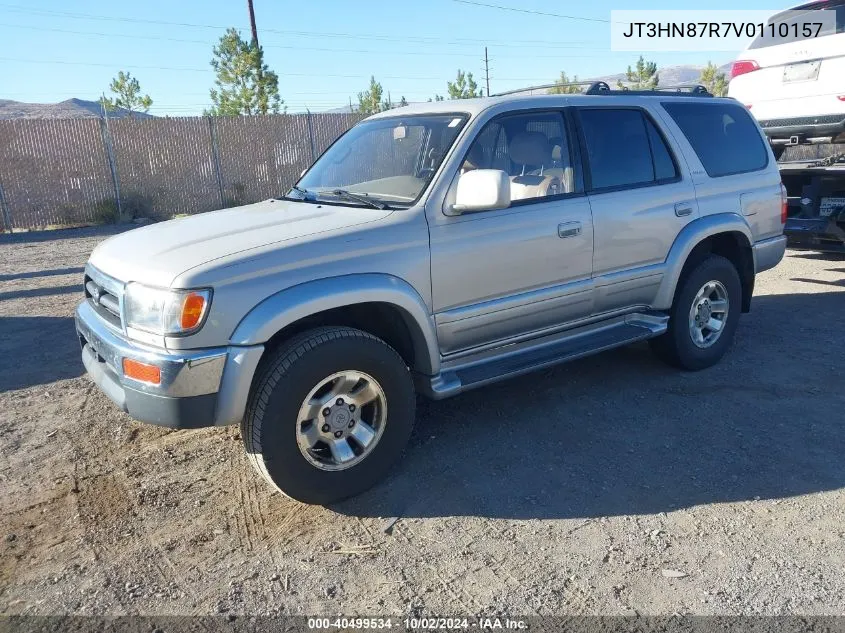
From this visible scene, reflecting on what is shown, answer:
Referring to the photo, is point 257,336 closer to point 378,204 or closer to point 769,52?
point 378,204

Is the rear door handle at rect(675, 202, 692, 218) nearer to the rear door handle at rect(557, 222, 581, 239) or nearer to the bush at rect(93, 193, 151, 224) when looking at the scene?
the rear door handle at rect(557, 222, 581, 239)

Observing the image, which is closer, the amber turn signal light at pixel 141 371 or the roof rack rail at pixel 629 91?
the amber turn signal light at pixel 141 371

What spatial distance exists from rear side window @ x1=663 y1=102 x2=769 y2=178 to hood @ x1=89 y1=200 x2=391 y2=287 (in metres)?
2.68

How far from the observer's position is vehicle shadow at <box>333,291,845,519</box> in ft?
11.5

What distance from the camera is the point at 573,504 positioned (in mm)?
3438

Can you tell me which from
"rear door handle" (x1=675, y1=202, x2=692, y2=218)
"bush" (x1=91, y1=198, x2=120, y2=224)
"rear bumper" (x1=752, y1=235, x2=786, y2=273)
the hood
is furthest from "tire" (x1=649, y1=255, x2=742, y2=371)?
"bush" (x1=91, y1=198, x2=120, y2=224)

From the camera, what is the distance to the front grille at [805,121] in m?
7.15

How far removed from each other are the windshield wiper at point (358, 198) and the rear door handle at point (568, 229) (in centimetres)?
110

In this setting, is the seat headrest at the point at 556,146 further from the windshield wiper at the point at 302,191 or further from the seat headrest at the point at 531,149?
the windshield wiper at the point at 302,191

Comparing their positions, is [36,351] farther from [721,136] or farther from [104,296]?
[721,136]

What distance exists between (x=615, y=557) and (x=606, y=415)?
60.1 inches

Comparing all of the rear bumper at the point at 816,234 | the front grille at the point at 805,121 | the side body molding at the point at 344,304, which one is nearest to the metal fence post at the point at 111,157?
the front grille at the point at 805,121

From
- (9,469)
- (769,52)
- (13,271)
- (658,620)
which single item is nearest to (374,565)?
(658,620)

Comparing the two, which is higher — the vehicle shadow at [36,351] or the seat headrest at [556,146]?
the seat headrest at [556,146]
